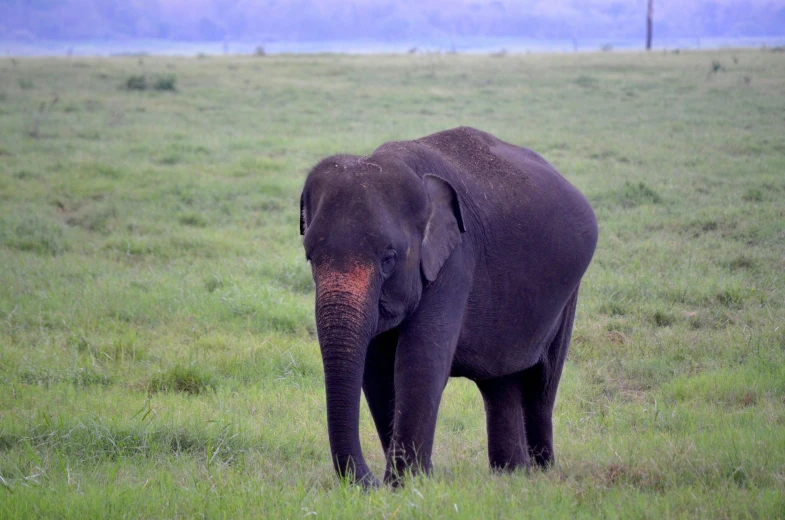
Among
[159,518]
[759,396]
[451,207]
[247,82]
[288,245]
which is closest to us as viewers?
[159,518]

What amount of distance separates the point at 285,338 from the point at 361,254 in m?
4.03

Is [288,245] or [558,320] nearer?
[558,320]

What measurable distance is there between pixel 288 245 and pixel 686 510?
8.18 meters

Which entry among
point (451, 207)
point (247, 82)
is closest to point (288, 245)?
point (451, 207)

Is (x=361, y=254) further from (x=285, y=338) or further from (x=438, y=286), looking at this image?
(x=285, y=338)

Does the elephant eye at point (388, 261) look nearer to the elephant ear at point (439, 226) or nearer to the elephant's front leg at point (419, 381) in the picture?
the elephant ear at point (439, 226)

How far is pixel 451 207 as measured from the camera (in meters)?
4.41

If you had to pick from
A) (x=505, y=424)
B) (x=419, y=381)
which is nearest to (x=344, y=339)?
(x=419, y=381)

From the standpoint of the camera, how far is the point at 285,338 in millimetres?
7785

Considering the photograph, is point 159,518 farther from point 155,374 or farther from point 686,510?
point 155,374

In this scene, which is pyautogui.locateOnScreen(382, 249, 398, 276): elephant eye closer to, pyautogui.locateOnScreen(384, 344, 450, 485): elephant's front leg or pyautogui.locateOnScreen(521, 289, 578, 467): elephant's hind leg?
pyautogui.locateOnScreen(384, 344, 450, 485): elephant's front leg

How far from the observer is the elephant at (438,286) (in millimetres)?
3900

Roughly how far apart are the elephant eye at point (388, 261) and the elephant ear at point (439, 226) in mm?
195

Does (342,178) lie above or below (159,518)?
above
